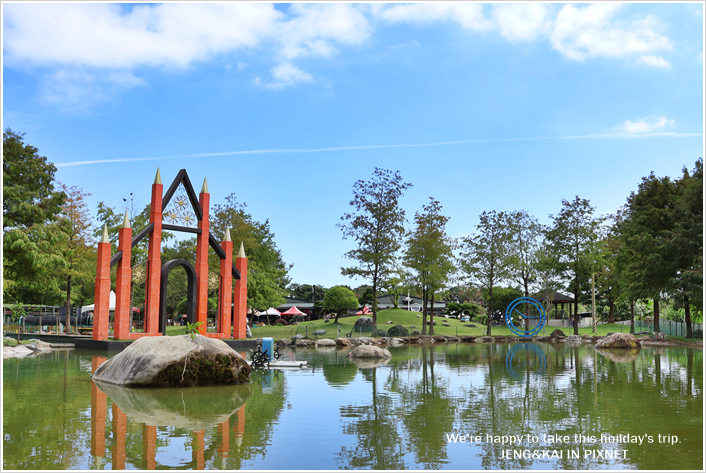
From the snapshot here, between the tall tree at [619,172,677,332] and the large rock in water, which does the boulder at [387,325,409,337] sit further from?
the large rock in water

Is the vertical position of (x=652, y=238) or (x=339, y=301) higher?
(x=652, y=238)

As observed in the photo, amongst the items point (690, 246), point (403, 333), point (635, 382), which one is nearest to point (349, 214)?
point (403, 333)

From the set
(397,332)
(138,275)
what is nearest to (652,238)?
(397,332)

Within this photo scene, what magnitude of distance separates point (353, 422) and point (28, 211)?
72.1 feet

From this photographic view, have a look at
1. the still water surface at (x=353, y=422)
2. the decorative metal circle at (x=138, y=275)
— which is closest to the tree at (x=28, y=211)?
the decorative metal circle at (x=138, y=275)

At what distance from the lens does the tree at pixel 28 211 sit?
2439cm

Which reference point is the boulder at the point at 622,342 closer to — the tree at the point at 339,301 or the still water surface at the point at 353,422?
the still water surface at the point at 353,422

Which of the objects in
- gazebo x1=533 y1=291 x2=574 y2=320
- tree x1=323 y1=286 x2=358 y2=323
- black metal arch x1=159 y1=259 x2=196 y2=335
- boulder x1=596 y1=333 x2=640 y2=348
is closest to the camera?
black metal arch x1=159 y1=259 x2=196 y2=335

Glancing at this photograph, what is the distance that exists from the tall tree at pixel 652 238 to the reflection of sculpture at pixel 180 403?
3207 centimetres

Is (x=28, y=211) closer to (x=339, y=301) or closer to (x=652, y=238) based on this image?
(x=339, y=301)

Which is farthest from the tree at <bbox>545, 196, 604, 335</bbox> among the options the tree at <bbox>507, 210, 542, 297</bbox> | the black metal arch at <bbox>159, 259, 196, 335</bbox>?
the black metal arch at <bbox>159, 259, 196, 335</bbox>

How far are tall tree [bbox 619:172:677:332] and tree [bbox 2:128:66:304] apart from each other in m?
34.7

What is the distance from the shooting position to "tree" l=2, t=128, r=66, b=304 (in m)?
24.4

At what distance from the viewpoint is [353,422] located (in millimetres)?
9562
